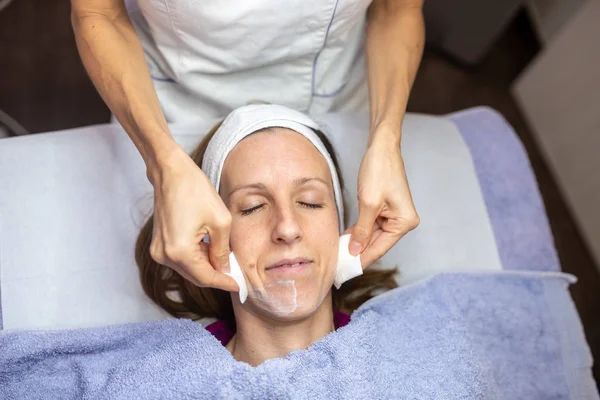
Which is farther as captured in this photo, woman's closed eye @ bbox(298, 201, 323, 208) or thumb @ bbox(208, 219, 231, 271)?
woman's closed eye @ bbox(298, 201, 323, 208)

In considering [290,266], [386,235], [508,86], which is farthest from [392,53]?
[508,86]

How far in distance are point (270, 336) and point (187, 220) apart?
398 millimetres

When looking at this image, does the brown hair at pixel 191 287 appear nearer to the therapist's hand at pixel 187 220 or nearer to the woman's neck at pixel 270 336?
the woman's neck at pixel 270 336

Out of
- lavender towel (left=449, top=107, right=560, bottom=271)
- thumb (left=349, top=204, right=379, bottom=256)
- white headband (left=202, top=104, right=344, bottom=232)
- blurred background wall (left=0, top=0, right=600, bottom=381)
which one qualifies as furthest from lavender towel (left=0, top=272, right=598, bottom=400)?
blurred background wall (left=0, top=0, right=600, bottom=381)

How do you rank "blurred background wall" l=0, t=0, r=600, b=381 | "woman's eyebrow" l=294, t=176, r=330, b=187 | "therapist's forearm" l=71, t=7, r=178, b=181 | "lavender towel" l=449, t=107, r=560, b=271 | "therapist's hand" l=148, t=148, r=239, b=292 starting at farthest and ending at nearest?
"blurred background wall" l=0, t=0, r=600, b=381 < "lavender towel" l=449, t=107, r=560, b=271 < "woman's eyebrow" l=294, t=176, r=330, b=187 < "therapist's forearm" l=71, t=7, r=178, b=181 < "therapist's hand" l=148, t=148, r=239, b=292

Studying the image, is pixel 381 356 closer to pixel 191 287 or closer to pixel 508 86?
pixel 191 287

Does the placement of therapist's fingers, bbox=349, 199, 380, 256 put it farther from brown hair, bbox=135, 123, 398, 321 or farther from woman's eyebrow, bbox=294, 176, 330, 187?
brown hair, bbox=135, 123, 398, 321

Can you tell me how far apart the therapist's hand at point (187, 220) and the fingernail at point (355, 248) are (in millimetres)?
272

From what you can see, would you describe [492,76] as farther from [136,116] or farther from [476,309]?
[136,116]

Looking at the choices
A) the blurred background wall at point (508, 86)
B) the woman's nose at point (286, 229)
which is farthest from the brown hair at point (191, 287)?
the blurred background wall at point (508, 86)

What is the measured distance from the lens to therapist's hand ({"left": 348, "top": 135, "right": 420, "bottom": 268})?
3.54ft

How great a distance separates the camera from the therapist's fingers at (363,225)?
3.51 ft

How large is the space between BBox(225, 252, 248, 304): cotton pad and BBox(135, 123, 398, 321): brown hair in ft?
0.84

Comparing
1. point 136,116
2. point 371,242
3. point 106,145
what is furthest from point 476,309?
point 106,145
